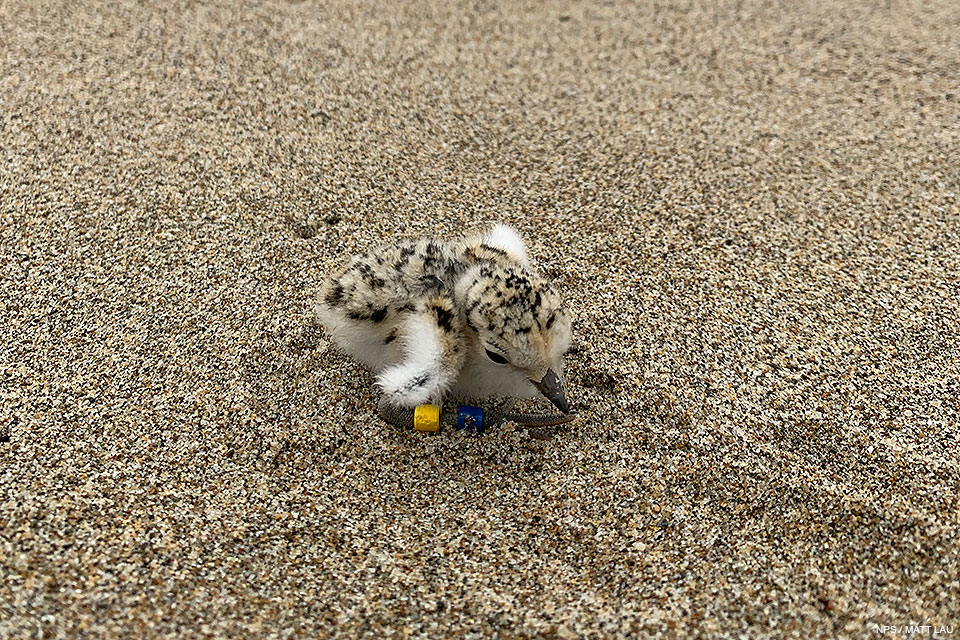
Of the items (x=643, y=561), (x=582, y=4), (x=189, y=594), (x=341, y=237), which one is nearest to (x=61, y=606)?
(x=189, y=594)

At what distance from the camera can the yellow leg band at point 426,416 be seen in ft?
7.99

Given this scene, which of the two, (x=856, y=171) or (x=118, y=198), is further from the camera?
(x=856, y=171)

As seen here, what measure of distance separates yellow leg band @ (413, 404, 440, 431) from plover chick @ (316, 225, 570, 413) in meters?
0.03

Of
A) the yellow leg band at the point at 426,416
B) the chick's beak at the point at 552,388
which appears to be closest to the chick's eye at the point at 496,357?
the chick's beak at the point at 552,388

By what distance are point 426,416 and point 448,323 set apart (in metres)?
0.29

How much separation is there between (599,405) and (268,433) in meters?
1.01

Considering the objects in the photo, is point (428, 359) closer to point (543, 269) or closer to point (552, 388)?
point (552, 388)

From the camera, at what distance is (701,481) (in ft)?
7.69

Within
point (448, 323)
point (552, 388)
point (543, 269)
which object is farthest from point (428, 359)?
point (543, 269)

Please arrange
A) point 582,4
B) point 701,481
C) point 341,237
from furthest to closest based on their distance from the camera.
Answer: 1. point 582,4
2. point 341,237
3. point 701,481

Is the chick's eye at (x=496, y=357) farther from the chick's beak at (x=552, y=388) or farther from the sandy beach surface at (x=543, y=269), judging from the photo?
the sandy beach surface at (x=543, y=269)

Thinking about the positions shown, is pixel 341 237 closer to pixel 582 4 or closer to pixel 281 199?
pixel 281 199

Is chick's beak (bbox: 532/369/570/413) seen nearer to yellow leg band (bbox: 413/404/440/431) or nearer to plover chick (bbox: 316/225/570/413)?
plover chick (bbox: 316/225/570/413)

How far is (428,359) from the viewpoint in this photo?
236 centimetres
